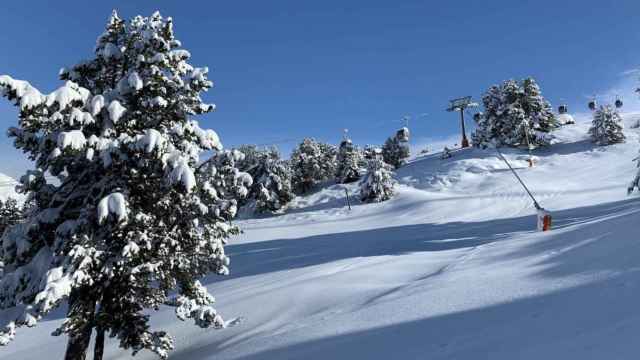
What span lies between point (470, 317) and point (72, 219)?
26.2 ft

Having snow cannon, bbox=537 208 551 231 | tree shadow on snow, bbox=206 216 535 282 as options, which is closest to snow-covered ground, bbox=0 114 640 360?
tree shadow on snow, bbox=206 216 535 282

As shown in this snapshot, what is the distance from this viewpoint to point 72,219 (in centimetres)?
940

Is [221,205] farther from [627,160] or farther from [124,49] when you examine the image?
[627,160]

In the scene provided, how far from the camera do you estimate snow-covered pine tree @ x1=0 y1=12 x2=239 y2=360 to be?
27.6ft

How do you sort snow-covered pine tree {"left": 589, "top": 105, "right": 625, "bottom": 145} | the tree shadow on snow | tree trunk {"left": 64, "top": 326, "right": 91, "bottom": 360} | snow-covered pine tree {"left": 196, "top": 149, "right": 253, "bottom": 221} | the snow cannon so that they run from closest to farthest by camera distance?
1. tree trunk {"left": 64, "top": 326, "right": 91, "bottom": 360}
2. snow-covered pine tree {"left": 196, "top": 149, "right": 253, "bottom": 221}
3. the snow cannon
4. the tree shadow on snow
5. snow-covered pine tree {"left": 589, "top": 105, "right": 625, "bottom": 145}

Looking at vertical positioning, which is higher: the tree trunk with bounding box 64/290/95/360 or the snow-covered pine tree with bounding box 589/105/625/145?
the snow-covered pine tree with bounding box 589/105/625/145

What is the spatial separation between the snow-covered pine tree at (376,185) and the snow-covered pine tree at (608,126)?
3023 centimetres

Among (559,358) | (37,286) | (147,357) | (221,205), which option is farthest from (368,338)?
(147,357)

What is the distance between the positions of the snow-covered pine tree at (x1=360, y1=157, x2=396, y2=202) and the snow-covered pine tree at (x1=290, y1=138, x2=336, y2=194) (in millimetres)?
13324

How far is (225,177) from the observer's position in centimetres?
997

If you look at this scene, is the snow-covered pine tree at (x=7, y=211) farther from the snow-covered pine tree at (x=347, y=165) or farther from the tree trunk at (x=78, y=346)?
the snow-covered pine tree at (x=347, y=165)

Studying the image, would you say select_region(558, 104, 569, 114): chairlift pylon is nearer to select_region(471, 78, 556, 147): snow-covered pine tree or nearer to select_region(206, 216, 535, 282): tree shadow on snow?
select_region(471, 78, 556, 147): snow-covered pine tree

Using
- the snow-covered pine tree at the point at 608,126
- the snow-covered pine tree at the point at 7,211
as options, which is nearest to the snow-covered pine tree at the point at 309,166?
the snow-covered pine tree at the point at 7,211

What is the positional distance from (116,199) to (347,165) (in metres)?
50.4
